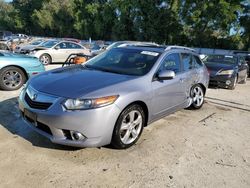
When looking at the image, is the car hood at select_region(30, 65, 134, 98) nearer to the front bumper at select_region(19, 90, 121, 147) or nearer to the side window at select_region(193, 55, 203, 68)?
the front bumper at select_region(19, 90, 121, 147)

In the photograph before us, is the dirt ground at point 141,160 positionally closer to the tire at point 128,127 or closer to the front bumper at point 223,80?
the tire at point 128,127

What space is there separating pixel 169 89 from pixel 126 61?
908mm

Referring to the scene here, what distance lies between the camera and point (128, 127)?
13.8 ft

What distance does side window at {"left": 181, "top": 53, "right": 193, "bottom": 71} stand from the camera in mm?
5760

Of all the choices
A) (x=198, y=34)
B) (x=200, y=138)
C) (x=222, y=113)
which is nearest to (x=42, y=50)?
(x=222, y=113)

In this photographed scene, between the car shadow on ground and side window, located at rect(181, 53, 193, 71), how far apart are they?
2910 millimetres

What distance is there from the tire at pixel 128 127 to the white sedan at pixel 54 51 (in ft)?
35.3

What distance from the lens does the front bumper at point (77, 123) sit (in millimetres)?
3627

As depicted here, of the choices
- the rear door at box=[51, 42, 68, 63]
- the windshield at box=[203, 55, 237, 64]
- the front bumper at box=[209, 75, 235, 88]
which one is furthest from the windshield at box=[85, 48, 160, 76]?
the rear door at box=[51, 42, 68, 63]

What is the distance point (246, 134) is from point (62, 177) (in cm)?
357

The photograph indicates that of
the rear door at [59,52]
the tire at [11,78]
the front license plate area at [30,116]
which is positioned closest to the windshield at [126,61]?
the front license plate area at [30,116]

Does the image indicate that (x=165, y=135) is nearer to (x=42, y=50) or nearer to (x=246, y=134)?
(x=246, y=134)

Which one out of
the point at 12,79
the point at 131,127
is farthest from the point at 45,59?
the point at 131,127

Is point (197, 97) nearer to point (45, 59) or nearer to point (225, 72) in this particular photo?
point (225, 72)
